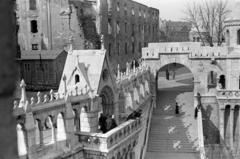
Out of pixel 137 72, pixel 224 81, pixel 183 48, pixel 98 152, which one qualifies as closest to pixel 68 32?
pixel 137 72

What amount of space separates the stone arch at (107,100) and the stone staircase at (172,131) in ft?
29.0

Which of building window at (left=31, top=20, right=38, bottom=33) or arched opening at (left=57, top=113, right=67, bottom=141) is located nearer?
arched opening at (left=57, top=113, right=67, bottom=141)

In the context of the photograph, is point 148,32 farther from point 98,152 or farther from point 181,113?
point 98,152

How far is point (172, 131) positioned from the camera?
31.5 meters

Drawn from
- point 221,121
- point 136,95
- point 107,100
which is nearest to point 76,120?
point 107,100

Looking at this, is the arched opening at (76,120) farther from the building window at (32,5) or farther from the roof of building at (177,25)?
the roof of building at (177,25)

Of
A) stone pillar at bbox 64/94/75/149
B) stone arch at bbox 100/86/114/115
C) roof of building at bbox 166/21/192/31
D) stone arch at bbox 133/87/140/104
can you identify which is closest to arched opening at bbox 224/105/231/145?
stone arch at bbox 133/87/140/104

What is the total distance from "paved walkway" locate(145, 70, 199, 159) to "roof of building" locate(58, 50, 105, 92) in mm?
12314

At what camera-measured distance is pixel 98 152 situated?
16.0 meters

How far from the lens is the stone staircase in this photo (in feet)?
93.2

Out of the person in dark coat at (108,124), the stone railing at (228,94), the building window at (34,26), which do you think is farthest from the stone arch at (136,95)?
the building window at (34,26)

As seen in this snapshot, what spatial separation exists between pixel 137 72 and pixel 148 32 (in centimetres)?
2861

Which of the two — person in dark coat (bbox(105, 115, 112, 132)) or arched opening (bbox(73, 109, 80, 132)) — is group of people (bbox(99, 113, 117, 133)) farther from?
arched opening (bbox(73, 109, 80, 132))

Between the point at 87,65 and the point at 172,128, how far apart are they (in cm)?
1654
